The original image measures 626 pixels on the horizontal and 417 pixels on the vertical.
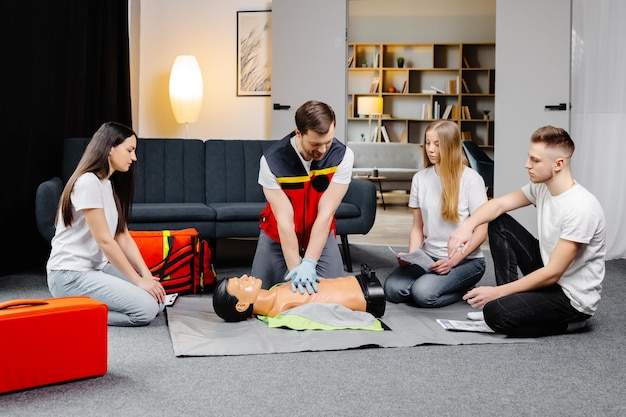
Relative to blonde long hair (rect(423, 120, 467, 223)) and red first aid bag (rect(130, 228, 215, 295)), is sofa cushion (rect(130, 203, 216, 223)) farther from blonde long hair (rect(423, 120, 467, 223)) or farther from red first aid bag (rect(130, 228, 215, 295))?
blonde long hair (rect(423, 120, 467, 223))

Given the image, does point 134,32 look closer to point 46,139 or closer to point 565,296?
point 46,139

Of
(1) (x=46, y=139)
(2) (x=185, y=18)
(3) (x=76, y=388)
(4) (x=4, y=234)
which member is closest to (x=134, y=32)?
(2) (x=185, y=18)

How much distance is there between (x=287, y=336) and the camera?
100 inches

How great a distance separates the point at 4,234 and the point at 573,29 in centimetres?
418

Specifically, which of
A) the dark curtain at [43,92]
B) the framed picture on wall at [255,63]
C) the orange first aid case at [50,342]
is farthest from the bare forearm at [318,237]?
the framed picture on wall at [255,63]

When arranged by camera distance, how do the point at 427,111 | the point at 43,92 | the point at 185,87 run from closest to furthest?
1. the point at 43,92
2. the point at 185,87
3. the point at 427,111

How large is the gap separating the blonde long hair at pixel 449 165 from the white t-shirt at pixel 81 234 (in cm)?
142

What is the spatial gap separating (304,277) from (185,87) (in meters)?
3.28

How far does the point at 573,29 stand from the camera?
16.9 feet

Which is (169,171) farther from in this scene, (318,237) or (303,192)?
(318,237)

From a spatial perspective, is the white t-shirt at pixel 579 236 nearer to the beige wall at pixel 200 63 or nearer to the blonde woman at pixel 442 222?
the blonde woman at pixel 442 222

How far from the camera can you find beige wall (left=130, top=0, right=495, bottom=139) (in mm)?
5820

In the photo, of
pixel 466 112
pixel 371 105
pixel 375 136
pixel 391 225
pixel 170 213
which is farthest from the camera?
pixel 375 136

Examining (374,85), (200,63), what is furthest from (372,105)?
(200,63)
